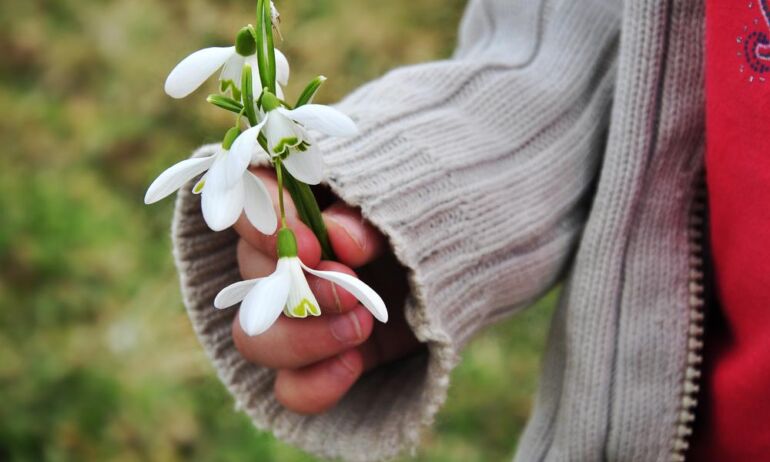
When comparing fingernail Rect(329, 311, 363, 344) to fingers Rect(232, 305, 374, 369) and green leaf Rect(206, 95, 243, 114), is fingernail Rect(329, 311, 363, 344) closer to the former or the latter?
fingers Rect(232, 305, 374, 369)

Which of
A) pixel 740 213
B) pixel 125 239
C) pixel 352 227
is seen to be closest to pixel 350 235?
pixel 352 227

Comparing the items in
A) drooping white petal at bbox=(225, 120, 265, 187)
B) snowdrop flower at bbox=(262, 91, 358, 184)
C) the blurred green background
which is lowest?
the blurred green background

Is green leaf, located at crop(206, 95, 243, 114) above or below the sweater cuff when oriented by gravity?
above

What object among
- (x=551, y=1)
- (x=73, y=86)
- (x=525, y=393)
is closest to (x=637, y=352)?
(x=551, y=1)

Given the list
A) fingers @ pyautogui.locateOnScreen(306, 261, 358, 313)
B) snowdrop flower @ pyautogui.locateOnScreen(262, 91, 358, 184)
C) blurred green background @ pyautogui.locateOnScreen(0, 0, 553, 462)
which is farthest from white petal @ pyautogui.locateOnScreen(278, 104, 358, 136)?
blurred green background @ pyautogui.locateOnScreen(0, 0, 553, 462)

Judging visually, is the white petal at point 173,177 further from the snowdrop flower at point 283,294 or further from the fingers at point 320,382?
the fingers at point 320,382
